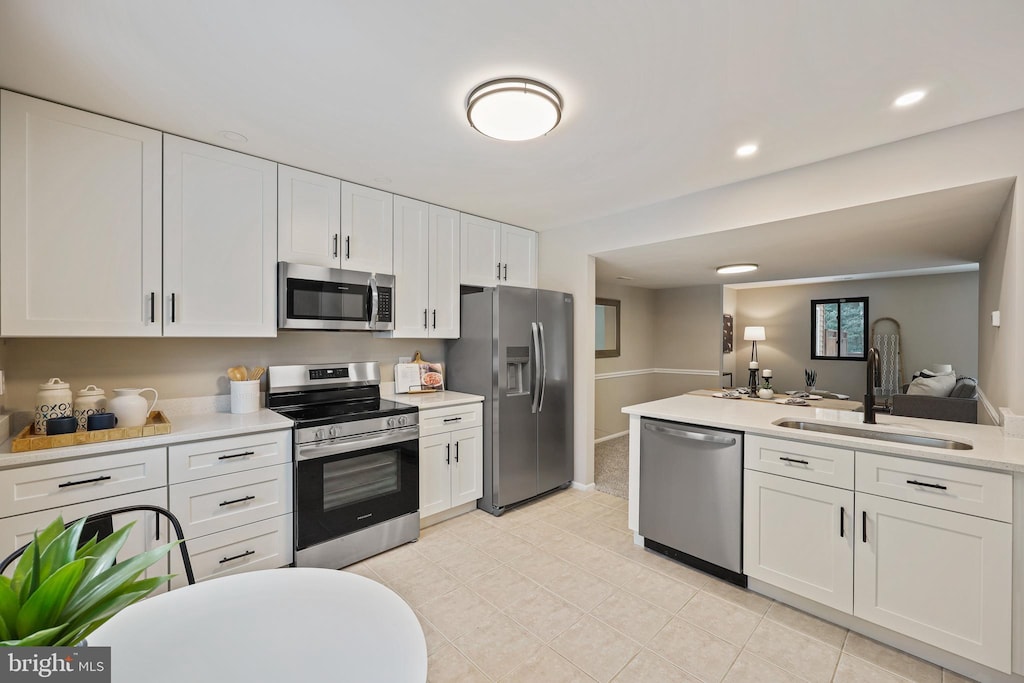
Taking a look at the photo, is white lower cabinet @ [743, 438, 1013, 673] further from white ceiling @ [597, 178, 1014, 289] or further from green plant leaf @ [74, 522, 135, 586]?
green plant leaf @ [74, 522, 135, 586]

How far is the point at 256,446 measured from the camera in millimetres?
2377

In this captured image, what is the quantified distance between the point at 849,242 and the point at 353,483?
12.9 ft

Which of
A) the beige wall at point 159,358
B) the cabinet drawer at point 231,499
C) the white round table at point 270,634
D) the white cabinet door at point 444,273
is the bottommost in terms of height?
the cabinet drawer at point 231,499

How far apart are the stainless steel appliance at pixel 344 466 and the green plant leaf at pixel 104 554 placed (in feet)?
6.19

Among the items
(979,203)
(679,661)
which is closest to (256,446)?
(679,661)

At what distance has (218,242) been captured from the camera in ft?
8.16

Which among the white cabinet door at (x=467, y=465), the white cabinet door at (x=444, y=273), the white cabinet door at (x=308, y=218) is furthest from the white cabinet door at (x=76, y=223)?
the white cabinet door at (x=467, y=465)

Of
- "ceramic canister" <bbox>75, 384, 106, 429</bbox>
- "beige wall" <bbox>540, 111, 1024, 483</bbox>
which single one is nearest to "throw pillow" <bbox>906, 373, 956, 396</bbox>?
"beige wall" <bbox>540, 111, 1024, 483</bbox>

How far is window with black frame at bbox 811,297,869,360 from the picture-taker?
677 centimetres

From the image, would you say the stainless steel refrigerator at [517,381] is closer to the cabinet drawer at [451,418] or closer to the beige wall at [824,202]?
the cabinet drawer at [451,418]

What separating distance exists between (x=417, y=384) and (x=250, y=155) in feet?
6.27

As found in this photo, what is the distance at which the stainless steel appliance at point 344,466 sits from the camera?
2.51 m

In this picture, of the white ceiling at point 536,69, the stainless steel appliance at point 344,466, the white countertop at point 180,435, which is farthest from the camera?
the stainless steel appliance at point 344,466

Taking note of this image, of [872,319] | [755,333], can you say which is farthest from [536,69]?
[872,319]
